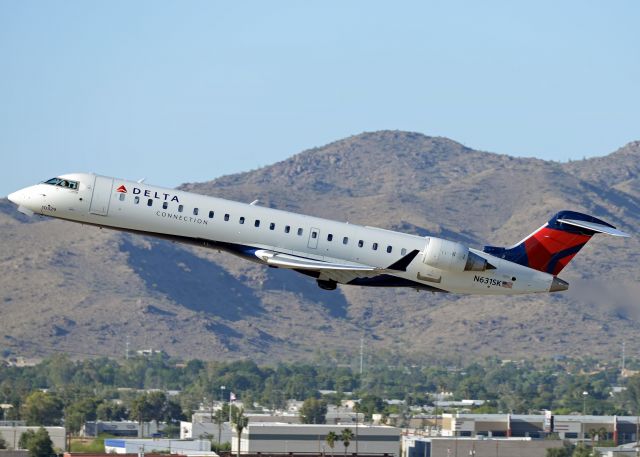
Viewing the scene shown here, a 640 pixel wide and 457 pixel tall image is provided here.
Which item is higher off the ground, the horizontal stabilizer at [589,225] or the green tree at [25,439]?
the horizontal stabilizer at [589,225]

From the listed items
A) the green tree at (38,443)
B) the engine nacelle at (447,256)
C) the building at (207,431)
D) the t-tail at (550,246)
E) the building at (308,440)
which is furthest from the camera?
the building at (207,431)

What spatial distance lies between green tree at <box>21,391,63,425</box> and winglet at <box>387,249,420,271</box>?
103m

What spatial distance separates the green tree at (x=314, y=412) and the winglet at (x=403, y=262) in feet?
330

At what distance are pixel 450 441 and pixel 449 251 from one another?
6855cm

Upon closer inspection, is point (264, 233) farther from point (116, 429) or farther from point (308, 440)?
point (116, 429)

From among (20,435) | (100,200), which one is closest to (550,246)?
(100,200)

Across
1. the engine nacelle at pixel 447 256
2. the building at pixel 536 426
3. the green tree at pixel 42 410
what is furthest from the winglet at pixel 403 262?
the green tree at pixel 42 410

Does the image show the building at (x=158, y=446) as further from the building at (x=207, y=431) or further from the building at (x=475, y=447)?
the building at (x=475, y=447)

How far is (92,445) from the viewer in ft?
433

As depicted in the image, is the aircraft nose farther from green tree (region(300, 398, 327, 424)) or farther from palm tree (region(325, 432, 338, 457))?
green tree (region(300, 398, 327, 424))

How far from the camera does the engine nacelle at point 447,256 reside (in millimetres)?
64125

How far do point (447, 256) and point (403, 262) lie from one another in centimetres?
259

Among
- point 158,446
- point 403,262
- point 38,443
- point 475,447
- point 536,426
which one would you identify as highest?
point 536,426

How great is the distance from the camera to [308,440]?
127312 mm
